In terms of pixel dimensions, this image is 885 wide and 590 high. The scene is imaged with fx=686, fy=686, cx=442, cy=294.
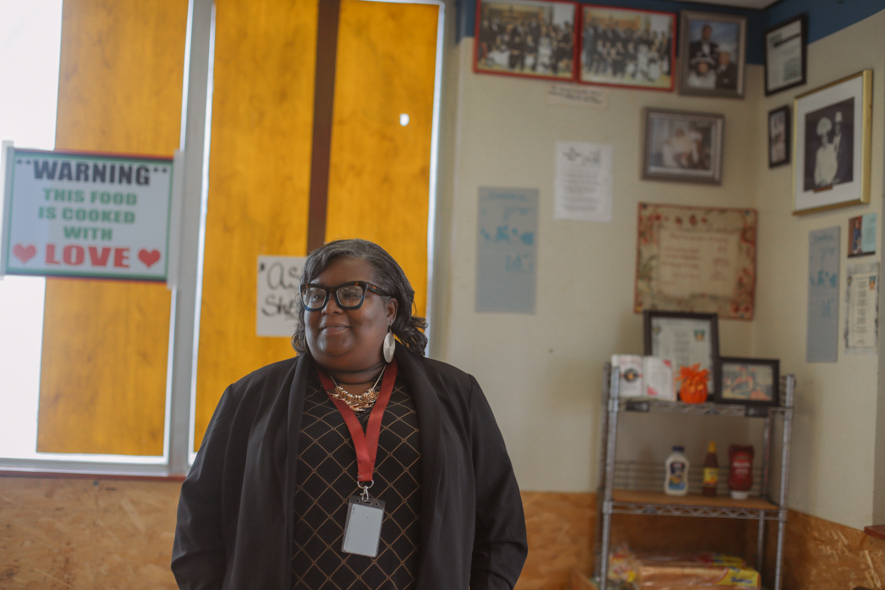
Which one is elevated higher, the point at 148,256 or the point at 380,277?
the point at 148,256

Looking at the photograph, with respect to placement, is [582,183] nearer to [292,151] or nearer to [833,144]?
[833,144]

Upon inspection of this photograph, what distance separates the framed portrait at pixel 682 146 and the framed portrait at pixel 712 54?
137 millimetres

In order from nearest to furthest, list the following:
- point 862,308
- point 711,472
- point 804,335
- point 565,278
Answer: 1. point 862,308
2. point 804,335
3. point 711,472
4. point 565,278

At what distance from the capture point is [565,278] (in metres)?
3.17

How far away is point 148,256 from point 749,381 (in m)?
2.71

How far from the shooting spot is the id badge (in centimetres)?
142

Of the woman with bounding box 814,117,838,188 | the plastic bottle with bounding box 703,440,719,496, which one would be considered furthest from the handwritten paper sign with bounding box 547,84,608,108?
the plastic bottle with bounding box 703,440,719,496

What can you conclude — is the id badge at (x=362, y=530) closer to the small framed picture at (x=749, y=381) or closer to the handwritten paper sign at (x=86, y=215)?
the small framed picture at (x=749, y=381)

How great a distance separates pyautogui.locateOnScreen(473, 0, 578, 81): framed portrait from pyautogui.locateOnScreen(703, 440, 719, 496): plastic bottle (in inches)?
71.7

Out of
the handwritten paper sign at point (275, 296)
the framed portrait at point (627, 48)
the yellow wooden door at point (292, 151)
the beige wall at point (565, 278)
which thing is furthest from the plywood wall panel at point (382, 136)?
the framed portrait at point (627, 48)

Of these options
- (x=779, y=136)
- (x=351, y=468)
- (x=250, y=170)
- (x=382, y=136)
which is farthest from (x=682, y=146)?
(x=351, y=468)

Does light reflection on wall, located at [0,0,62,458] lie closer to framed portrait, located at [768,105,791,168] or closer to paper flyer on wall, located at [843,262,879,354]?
framed portrait, located at [768,105,791,168]

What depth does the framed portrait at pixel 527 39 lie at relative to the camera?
315 cm

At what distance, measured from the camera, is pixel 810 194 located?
2.94 metres
